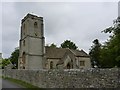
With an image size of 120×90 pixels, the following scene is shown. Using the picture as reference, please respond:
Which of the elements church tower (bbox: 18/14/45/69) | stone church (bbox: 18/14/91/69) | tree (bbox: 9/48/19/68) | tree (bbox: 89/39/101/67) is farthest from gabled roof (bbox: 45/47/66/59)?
tree (bbox: 9/48/19/68)

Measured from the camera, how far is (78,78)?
505 inches

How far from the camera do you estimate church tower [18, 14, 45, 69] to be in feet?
189

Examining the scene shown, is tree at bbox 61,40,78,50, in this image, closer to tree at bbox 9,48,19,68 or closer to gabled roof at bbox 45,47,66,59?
tree at bbox 9,48,19,68

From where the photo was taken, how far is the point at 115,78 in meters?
9.94

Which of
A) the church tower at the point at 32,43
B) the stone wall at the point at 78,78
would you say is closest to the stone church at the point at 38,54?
the church tower at the point at 32,43

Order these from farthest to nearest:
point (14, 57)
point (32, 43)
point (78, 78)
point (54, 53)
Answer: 1. point (14, 57)
2. point (54, 53)
3. point (32, 43)
4. point (78, 78)

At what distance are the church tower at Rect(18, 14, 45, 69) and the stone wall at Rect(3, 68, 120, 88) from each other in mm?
37580

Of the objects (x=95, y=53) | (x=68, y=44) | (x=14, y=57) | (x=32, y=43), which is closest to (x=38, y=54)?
(x=32, y=43)

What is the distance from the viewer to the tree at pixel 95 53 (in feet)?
223

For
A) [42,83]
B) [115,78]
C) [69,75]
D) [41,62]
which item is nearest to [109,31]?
[115,78]

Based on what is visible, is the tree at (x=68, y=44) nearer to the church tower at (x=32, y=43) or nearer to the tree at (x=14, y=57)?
the tree at (x=14, y=57)

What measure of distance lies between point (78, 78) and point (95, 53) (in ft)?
191

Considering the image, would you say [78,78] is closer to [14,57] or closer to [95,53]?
[95,53]

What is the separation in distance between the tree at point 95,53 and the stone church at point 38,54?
9171 mm
